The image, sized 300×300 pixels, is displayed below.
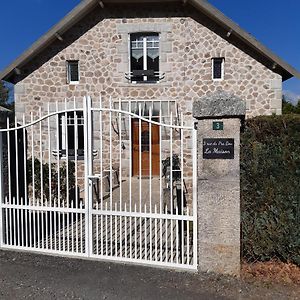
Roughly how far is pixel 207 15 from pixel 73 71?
5096mm

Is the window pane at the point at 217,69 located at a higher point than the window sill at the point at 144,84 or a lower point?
higher

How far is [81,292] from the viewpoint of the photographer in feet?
12.0

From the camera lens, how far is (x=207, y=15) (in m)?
11.2

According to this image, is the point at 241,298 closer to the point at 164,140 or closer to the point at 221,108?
the point at 221,108

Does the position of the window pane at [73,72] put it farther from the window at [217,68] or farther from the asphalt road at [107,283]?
the asphalt road at [107,283]

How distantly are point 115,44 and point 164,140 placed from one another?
12.6 ft

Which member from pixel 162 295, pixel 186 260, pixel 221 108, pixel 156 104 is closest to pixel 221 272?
pixel 186 260

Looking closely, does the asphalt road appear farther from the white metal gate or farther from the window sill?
the window sill

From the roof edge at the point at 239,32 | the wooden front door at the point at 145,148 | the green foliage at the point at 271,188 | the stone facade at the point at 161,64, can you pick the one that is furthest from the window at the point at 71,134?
the roof edge at the point at 239,32

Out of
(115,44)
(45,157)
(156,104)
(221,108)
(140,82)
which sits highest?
(115,44)

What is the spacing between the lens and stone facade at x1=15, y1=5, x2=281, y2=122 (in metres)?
11.4

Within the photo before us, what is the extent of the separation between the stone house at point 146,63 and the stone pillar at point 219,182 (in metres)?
7.29

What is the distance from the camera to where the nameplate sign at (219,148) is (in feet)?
13.1

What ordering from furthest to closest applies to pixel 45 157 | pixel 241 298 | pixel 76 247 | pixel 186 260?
pixel 45 157, pixel 76 247, pixel 186 260, pixel 241 298
